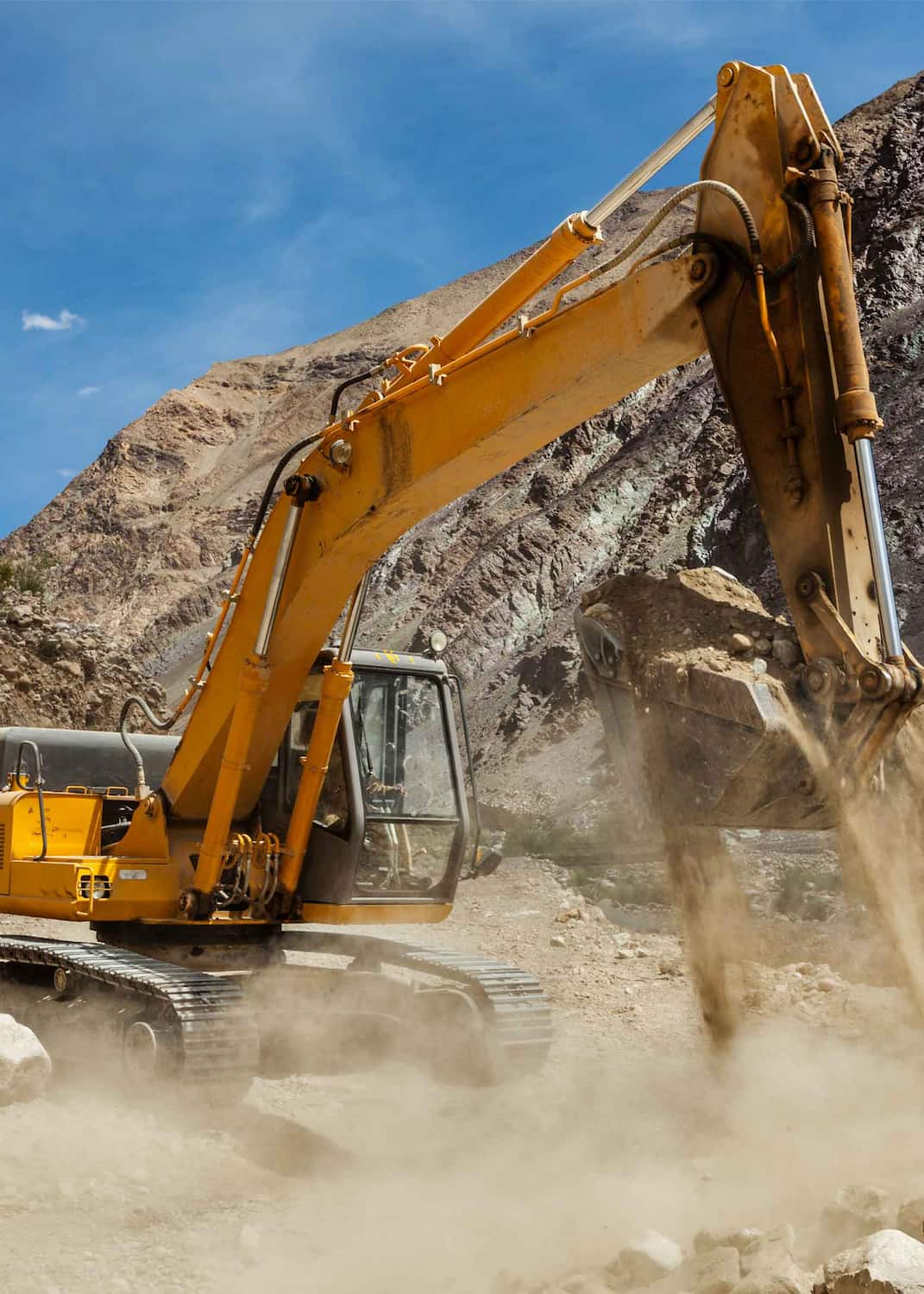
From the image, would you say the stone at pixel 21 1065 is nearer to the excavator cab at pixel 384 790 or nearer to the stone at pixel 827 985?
the excavator cab at pixel 384 790

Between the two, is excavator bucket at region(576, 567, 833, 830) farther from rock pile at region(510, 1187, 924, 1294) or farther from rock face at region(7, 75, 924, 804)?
rock face at region(7, 75, 924, 804)

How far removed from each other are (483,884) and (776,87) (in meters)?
12.9

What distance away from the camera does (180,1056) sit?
19.9ft

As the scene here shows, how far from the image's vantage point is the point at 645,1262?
3.80m

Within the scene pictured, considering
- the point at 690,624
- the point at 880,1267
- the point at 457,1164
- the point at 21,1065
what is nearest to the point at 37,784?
the point at 21,1065

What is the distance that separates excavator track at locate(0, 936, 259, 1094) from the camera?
609 centimetres

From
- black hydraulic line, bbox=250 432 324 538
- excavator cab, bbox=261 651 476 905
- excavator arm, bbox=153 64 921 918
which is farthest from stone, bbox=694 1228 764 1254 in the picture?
black hydraulic line, bbox=250 432 324 538

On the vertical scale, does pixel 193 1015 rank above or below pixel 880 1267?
above

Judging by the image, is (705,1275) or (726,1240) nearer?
(705,1275)

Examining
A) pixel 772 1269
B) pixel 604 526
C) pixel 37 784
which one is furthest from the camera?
pixel 604 526

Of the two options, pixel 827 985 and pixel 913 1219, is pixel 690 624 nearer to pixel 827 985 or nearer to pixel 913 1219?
pixel 913 1219

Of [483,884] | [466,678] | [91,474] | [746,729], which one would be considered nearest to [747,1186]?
[746,729]

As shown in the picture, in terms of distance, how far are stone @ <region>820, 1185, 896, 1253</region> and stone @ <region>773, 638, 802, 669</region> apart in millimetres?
1878

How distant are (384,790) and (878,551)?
3.63 m
